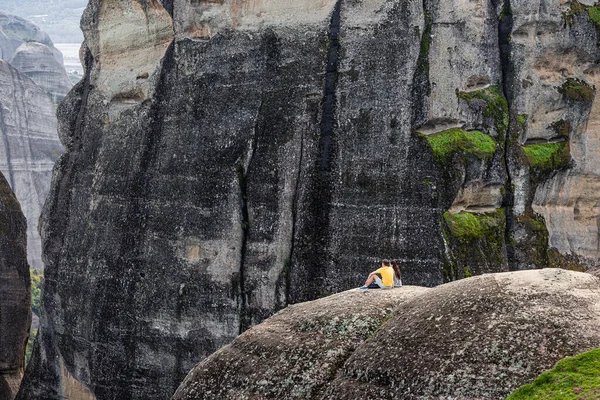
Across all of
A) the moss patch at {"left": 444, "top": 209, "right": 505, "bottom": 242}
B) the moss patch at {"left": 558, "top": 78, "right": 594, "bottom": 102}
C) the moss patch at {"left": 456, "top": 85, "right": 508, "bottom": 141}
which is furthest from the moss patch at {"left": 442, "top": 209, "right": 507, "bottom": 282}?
the moss patch at {"left": 558, "top": 78, "right": 594, "bottom": 102}

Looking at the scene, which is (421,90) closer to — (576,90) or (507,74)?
(507,74)

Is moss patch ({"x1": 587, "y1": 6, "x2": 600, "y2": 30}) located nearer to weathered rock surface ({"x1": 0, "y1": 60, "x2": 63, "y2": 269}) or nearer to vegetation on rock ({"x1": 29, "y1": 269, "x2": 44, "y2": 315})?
vegetation on rock ({"x1": 29, "y1": 269, "x2": 44, "y2": 315})

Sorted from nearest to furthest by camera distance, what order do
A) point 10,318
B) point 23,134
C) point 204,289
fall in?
point 204,289 < point 10,318 < point 23,134

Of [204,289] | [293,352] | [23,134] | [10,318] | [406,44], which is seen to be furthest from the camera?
[23,134]

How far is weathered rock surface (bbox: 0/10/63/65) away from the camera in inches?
3511

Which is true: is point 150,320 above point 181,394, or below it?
below

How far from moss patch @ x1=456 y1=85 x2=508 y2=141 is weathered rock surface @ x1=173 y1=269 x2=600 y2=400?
8303 mm

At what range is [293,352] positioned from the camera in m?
8.29

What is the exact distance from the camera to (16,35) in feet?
307

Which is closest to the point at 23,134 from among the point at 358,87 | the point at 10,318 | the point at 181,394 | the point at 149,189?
the point at 10,318

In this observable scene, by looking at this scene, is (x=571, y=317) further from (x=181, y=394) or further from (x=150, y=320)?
(x=150, y=320)

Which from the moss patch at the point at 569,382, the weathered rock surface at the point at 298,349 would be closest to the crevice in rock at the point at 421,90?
the weathered rock surface at the point at 298,349

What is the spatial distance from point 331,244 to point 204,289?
338 cm

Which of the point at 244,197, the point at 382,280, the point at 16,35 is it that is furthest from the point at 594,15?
the point at 16,35
